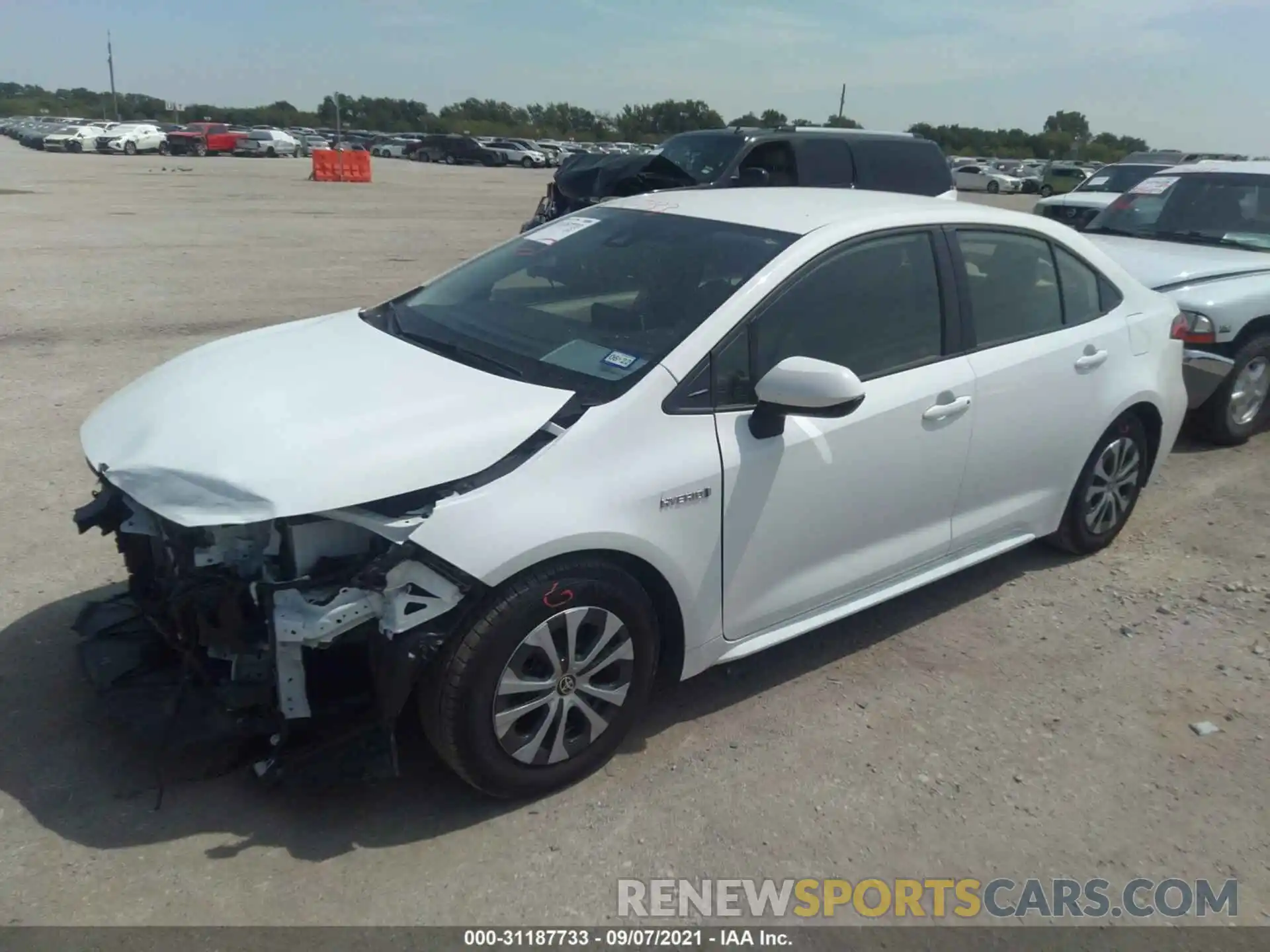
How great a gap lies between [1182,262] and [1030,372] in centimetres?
355

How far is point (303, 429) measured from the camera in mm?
2836

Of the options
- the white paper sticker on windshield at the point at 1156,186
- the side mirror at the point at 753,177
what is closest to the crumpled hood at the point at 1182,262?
the white paper sticker on windshield at the point at 1156,186

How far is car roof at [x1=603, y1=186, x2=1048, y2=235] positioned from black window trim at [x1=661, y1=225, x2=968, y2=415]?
0.05m

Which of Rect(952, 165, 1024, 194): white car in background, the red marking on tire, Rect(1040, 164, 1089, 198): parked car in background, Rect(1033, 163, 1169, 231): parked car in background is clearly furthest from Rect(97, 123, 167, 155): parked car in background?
the red marking on tire

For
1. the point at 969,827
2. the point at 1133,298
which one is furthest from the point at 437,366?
the point at 1133,298

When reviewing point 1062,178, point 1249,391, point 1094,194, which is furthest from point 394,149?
Result: point 1249,391

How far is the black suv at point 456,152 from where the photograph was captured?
52.7 meters

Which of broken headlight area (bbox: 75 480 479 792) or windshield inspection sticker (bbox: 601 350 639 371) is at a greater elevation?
windshield inspection sticker (bbox: 601 350 639 371)

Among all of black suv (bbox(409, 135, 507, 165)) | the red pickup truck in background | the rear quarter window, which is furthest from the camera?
black suv (bbox(409, 135, 507, 165))

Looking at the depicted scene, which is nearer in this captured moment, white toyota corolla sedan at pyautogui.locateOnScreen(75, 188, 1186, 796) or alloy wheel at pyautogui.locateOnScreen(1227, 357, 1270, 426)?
white toyota corolla sedan at pyautogui.locateOnScreen(75, 188, 1186, 796)

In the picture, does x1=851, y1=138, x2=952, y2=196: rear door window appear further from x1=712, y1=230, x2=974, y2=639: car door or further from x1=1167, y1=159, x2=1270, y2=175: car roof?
x1=712, y1=230, x2=974, y2=639: car door

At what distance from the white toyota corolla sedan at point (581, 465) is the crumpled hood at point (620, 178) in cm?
736

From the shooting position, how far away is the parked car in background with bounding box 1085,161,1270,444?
6.32m

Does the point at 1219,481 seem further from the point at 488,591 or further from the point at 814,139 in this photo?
the point at 814,139
